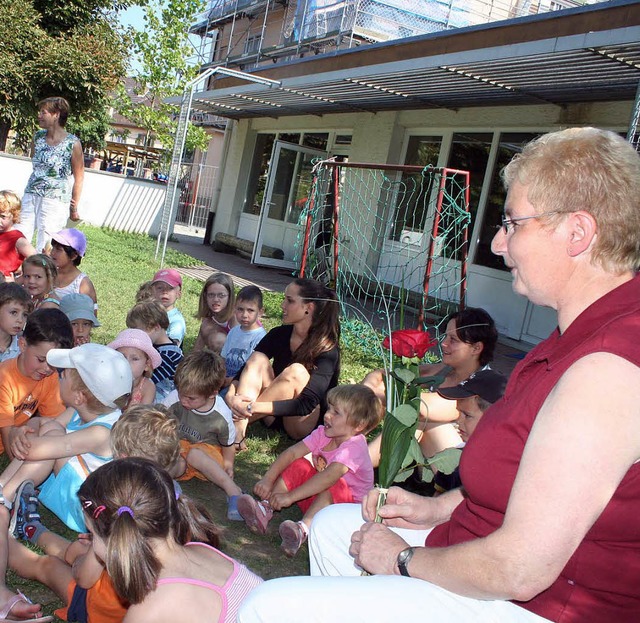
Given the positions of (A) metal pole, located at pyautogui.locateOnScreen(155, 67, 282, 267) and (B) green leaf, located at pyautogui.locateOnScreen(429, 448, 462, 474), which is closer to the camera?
(B) green leaf, located at pyautogui.locateOnScreen(429, 448, 462, 474)

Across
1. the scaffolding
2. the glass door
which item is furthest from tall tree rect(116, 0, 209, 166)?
the glass door

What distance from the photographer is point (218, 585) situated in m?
2.21

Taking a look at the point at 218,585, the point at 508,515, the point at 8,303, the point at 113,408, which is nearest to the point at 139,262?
the point at 8,303

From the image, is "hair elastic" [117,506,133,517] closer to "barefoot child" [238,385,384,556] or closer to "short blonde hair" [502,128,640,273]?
"short blonde hair" [502,128,640,273]

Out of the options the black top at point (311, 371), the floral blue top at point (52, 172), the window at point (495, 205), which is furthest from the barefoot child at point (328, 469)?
the window at point (495, 205)

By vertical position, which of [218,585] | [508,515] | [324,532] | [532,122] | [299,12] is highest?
[299,12]

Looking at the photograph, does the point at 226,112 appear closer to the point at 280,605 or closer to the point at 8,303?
the point at 8,303

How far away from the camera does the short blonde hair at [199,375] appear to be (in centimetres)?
395

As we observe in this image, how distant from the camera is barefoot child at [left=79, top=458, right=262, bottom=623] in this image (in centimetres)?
202

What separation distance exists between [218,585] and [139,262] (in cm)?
1006

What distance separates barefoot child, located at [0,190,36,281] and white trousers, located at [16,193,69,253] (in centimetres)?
53

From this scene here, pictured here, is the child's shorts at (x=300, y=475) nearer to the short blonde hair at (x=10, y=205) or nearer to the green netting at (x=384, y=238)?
the short blonde hair at (x=10, y=205)

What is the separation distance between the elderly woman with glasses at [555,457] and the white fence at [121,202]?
52.8ft

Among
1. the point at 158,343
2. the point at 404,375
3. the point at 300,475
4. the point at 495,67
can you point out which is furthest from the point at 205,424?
the point at 495,67
